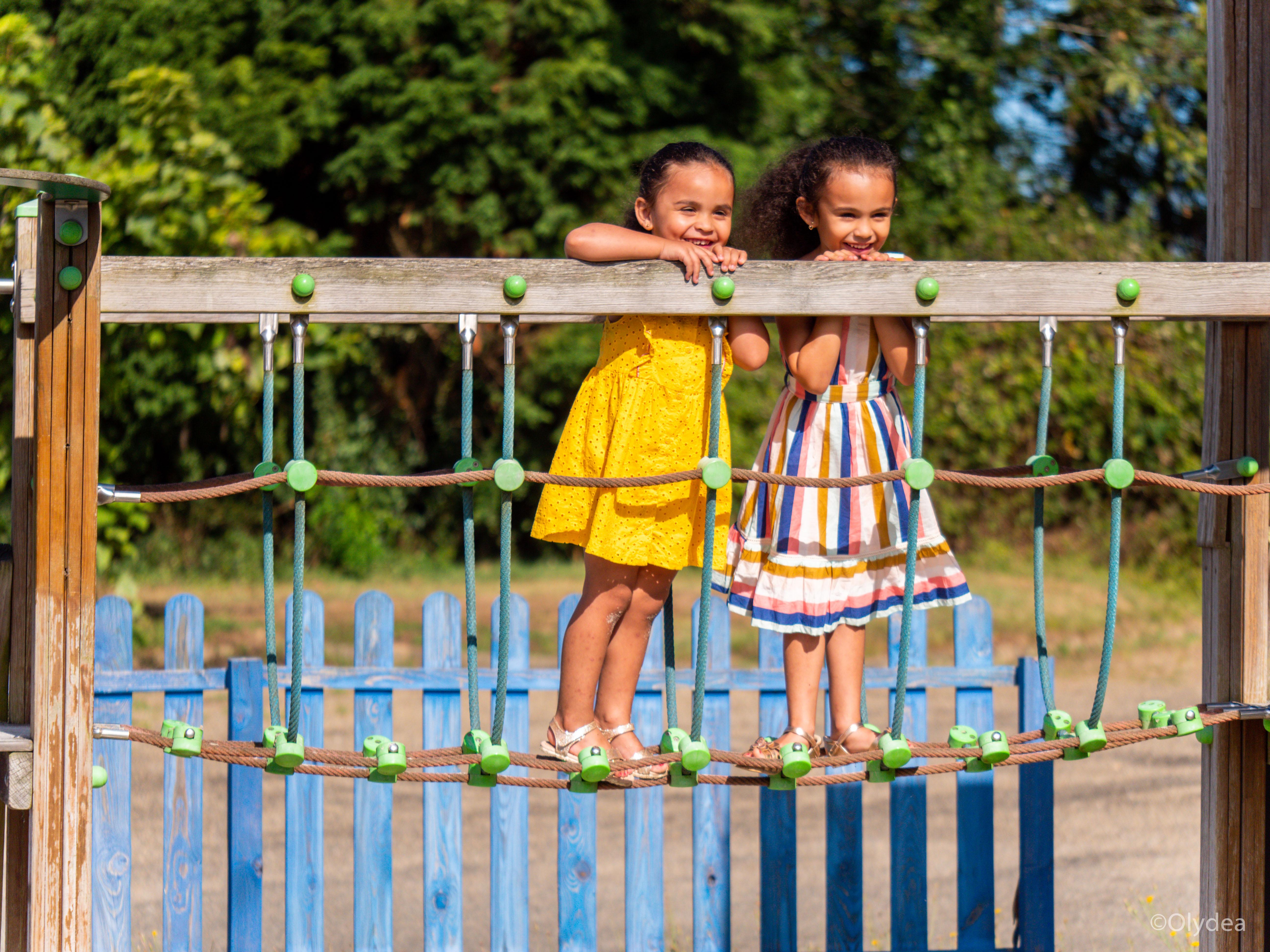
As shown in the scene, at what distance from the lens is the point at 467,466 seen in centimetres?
240

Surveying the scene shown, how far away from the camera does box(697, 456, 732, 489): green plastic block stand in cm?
230

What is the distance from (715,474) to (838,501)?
1.45 feet

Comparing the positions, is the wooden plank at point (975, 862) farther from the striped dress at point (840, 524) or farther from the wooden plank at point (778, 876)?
the striped dress at point (840, 524)

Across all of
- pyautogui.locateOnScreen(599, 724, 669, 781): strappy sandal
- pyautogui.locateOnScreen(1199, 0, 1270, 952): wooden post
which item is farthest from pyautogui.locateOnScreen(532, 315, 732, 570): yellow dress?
pyautogui.locateOnScreen(1199, 0, 1270, 952): wooden post

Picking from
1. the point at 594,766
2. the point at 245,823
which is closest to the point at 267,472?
the point at 594,766

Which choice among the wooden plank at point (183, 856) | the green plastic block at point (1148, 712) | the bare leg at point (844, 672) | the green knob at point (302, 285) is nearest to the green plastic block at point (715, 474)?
the bare leg at point (844, 672)

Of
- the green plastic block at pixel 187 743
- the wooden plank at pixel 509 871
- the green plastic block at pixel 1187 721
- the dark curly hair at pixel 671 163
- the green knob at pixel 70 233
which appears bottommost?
the wooden plank at pixel 509 871

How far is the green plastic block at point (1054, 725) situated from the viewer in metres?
2.52

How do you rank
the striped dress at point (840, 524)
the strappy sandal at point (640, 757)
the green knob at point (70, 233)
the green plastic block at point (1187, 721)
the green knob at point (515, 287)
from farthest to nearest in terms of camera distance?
the striped dress at point (840, 524)
the green plastic block at point (1187, 721)
the strappy sandal at point (640, 757)
the green knob at point (515, 287)
the green knob at point (70, 233)

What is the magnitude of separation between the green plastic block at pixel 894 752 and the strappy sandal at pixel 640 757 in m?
0.40

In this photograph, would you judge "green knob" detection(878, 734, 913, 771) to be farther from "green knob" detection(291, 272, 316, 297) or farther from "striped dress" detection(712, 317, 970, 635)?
"green knob" detection(291, 272, 316, 297)

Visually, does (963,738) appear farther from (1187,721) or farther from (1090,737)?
(1187,721)

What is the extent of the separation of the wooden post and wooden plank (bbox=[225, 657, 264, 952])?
7.40 ft

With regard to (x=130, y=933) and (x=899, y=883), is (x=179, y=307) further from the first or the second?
(x=899, y=883)
